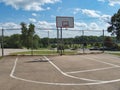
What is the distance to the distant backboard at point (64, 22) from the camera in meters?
33.2

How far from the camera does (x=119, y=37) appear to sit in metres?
55.2

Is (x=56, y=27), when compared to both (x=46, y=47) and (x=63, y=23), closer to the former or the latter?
(x=63, y=23)

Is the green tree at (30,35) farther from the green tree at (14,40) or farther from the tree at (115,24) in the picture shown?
the tree at (115,24)

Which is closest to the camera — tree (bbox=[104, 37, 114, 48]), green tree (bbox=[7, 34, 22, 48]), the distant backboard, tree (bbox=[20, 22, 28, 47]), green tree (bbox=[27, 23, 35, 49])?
the distant backboard

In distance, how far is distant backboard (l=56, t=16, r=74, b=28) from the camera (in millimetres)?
33213

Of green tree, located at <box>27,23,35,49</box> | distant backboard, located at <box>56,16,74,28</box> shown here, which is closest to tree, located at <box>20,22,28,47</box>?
green tree, located at <box>27,23,35,49</box>

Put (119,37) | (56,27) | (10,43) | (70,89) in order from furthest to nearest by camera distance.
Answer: (10,43) < (119,37) < (56,27) < (70,89)

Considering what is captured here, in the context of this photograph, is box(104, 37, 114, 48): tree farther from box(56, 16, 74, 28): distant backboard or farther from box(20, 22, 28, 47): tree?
box(20, 22, 28, 47): tree

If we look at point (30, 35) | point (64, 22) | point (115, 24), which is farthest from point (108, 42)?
point (30, 35)

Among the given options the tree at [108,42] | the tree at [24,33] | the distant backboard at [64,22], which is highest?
the distant backboard at [64,22]

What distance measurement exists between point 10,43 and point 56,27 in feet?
96.8

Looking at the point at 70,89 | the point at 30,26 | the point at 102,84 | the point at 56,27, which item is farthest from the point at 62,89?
the point at 30,26

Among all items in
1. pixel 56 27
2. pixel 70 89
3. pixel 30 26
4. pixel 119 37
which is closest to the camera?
pixel 70 89

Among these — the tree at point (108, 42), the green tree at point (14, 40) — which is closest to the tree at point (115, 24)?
the tree at point (108, 42)
